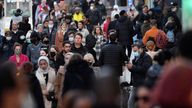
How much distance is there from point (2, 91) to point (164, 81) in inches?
45.0

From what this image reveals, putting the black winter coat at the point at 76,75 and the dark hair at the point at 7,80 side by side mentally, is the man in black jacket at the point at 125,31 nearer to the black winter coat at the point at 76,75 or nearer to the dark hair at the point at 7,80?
the black winter coat at the point at 76,75

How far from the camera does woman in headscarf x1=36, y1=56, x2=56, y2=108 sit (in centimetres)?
1692

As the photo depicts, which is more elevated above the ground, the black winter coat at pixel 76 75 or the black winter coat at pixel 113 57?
the black winter coat at pixel 76 75

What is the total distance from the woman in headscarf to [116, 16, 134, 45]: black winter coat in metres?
9.87

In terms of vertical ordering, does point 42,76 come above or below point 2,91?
below

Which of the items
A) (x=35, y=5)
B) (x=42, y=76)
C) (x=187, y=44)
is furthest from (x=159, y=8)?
(x=187, y=44)

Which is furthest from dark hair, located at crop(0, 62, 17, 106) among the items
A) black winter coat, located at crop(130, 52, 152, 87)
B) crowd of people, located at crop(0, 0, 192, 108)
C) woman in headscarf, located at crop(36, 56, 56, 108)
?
woman in headscarf, located at crop(36, 56, 56, 108)

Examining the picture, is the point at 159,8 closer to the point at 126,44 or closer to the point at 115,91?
the point at 126,44

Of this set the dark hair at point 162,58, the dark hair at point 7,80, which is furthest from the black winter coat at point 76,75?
the dark hair at point 7,80

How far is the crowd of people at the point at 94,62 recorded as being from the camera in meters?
6.67

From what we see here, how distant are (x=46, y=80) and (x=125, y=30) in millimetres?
10894

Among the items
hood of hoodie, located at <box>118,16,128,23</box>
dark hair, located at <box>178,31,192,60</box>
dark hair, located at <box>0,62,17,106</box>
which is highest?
dark hair, located at <box>178,31,192,60</box>

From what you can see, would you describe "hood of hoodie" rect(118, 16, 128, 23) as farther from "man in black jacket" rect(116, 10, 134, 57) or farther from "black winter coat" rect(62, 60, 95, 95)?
"black winter coat" rect(62, 60, 95, 95)

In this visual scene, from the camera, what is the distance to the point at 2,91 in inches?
266
